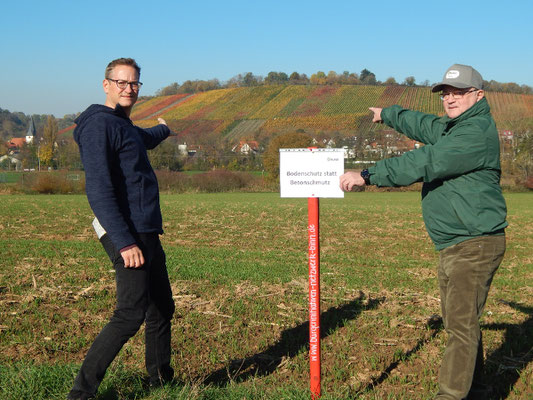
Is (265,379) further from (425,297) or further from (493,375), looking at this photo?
(425,297)

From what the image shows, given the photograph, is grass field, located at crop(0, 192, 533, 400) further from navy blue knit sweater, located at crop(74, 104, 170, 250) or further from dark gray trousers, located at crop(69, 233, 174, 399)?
navy blue knit sweater, located at crop(74, 104, 170, 250)

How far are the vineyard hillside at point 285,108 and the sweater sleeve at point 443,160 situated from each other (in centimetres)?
7333

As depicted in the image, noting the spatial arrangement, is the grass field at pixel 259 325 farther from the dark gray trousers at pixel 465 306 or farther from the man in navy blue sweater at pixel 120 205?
the dark gray trousers at pixel 465 306

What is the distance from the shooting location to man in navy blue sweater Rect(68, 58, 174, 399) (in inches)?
146

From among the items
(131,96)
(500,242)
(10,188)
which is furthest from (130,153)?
(10,188)

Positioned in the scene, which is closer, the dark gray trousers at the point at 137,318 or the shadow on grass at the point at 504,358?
the dark gray trousers at the point at 137,318

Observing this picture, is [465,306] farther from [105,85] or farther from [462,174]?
[105,85]

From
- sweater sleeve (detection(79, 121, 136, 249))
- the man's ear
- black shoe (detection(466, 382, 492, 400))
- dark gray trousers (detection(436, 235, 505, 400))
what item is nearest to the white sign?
dark gray trousers (detection(436, 235, 505, 400))

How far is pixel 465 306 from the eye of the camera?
386 cm

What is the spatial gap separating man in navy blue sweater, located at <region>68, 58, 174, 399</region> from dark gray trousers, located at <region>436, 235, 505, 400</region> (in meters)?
2.16

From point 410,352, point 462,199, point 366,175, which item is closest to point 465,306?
point 462,199

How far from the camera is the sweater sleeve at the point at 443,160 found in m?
3.74

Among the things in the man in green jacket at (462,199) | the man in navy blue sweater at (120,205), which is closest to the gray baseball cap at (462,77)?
the man in green jacket at (462,199)

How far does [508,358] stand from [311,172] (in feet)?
9.69
